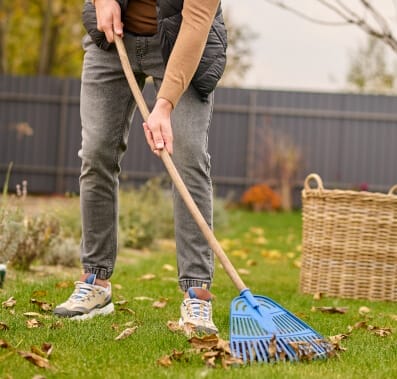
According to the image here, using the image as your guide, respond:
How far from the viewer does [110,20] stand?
3328 millimetres

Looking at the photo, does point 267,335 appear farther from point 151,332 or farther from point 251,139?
point 251,139

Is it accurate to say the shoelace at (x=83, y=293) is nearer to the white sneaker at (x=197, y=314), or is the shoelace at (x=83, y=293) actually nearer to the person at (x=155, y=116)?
the person at (x=155, y=116)

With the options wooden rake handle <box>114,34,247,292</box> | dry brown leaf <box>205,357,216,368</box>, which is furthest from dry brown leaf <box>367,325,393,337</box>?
dry brown leaf <box>205,357,216,368</box>

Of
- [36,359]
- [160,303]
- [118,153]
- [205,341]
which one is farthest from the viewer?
[160,303]

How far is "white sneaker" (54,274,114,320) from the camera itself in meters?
3.55

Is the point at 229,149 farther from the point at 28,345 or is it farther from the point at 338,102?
the point at 28,345

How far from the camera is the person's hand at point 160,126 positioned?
3090 mm

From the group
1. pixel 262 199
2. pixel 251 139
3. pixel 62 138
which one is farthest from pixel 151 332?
pixel 62 138

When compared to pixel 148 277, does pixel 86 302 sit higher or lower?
higher

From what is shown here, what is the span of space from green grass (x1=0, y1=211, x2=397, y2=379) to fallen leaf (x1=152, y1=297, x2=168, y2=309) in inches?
1.5

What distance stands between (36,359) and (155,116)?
0.92m

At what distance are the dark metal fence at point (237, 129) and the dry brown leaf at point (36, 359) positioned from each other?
11.2 meters

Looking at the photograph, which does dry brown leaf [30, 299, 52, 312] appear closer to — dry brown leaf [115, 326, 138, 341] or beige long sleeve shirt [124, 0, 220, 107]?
dry brown leaf [115, 326, 138, 341]

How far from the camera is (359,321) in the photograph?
3986mm
